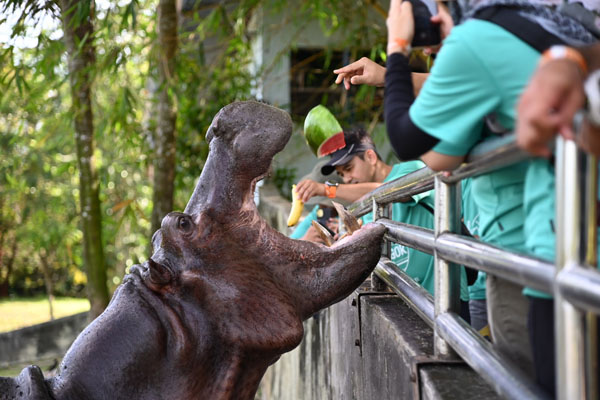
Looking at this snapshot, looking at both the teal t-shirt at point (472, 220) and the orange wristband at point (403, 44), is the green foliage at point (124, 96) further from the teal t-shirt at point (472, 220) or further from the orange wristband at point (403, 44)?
the orange wristband at point (403, 44)

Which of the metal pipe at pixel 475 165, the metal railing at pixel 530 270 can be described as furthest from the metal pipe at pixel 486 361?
the metal pipe at pixel 475 165

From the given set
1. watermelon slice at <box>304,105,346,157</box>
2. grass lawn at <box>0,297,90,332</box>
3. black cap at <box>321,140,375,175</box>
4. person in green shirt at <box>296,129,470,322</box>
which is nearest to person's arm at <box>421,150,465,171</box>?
person in green shirt at <box>296,129,470,322</box>

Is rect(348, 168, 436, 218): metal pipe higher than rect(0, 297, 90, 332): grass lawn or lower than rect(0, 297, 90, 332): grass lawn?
higher

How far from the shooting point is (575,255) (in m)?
1.07

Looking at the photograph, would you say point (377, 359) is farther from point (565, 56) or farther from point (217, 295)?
point (565, 56)

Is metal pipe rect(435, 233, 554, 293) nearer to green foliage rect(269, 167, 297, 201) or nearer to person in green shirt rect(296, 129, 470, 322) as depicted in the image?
person in green shirt rect(296, 129, 470, 322)

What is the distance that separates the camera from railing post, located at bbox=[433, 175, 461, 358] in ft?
5.90

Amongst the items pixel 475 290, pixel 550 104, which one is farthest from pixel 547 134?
pixel 475 290

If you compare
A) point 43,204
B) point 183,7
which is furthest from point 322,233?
point 43,204

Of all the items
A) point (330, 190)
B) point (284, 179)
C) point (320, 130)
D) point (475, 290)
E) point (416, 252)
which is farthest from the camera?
point (284, 179)

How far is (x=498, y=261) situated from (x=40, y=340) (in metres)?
13.8

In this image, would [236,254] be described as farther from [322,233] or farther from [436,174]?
[322,233]

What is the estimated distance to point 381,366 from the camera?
2273 mm

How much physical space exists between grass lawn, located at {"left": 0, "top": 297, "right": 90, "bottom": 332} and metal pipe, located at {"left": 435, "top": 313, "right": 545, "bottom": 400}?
20.1 metres
